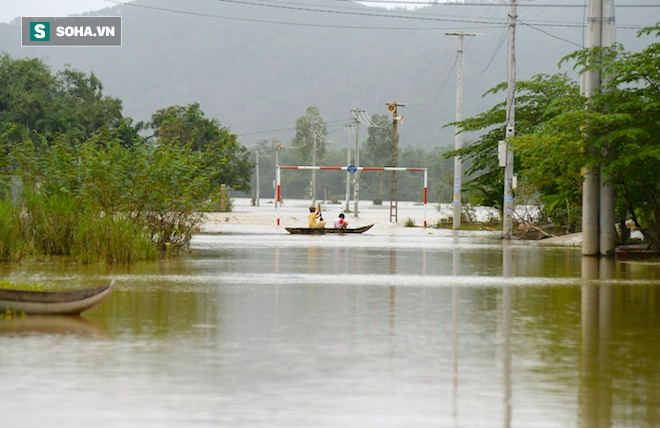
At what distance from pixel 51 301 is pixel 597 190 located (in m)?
20.4

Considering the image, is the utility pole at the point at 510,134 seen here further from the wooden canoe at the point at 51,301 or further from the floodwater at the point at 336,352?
the wooden canoe at the point at 51,301

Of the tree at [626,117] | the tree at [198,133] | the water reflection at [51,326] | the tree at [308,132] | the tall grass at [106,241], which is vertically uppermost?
the tree at [308,132]

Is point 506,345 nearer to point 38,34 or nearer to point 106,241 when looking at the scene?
point 106,241

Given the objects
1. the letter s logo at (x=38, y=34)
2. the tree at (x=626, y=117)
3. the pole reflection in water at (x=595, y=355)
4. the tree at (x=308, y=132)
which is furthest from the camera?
the tree at (x=308, y=132)

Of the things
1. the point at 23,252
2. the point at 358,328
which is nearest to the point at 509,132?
the point at 23,252

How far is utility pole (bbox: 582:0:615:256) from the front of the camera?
3130 cm

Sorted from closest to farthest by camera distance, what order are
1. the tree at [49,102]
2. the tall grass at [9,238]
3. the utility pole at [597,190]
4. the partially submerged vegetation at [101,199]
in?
the tall grass at [9,238]
the partially submerged vegetation at [101,199]
the utility pole at [597,190]
the tree at [49,102]

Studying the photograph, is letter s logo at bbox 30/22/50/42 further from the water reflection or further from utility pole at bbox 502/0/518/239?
the water reflection

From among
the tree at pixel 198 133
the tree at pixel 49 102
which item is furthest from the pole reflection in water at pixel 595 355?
the tree at pixel 198 133

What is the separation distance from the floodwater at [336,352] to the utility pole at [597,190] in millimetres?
8177

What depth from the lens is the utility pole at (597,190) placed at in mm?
31297

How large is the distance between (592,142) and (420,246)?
8741mm

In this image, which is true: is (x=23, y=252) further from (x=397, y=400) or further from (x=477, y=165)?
(x=477, y=165)

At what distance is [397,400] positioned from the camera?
9219 mm
